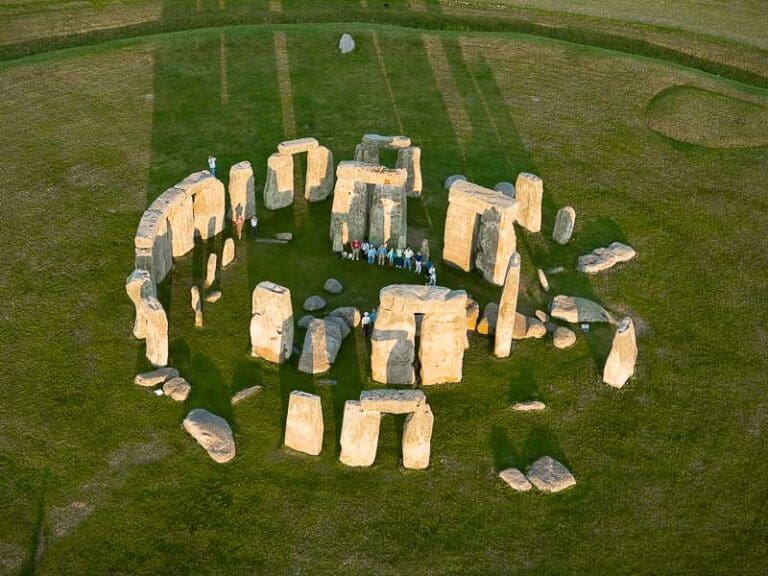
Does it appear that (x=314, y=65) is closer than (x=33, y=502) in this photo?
No

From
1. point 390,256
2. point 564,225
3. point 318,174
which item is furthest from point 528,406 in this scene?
point 318,174

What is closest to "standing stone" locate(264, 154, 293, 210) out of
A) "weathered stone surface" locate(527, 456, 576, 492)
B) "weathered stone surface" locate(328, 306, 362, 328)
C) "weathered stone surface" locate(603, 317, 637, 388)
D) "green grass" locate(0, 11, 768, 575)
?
"green grass" locate(0, 11, 768, 575)

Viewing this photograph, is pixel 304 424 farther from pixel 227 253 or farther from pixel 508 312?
pixel 227 253

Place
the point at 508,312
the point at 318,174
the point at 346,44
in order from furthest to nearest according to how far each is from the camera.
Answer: the point at 346,44 < the point at 318,174 < the point at 508,312

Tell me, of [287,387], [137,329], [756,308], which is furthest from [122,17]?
[756,308]

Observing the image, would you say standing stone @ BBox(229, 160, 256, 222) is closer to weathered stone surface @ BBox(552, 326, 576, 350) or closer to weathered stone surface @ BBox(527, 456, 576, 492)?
weathered stone surface @ BBox(552, 326, 576, 350)

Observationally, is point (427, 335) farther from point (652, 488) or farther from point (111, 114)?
point (111, 114)
